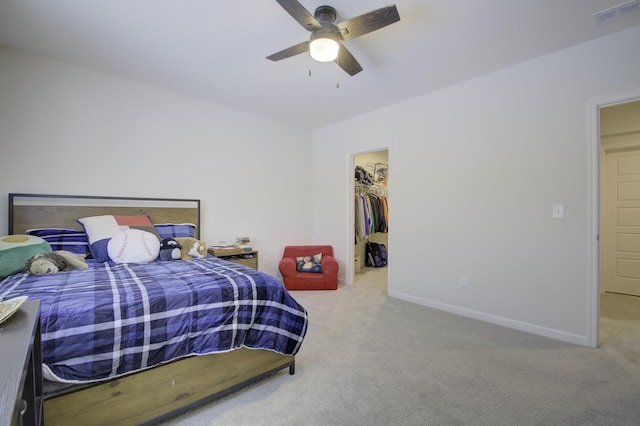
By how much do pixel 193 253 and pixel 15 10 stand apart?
7.22 ft

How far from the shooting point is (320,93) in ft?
11.0

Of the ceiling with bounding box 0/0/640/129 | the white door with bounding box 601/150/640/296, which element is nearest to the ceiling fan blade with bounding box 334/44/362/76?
the ceiling with bounding box 0/0/640/129

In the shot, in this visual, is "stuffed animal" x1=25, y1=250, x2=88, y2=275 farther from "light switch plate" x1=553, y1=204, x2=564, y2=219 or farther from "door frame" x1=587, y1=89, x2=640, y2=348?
"door frame" x1=587, y1=89, x2=640, y2=348

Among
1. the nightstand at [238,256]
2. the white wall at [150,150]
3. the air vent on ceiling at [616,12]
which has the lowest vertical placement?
the nightstand at [238,256]

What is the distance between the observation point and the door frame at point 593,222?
7.63ft

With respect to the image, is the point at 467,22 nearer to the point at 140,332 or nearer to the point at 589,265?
the point at 589,265

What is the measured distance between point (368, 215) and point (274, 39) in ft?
10.8

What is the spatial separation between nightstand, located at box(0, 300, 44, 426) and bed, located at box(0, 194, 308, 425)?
347mm

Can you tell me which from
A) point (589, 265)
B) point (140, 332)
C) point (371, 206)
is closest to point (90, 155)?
point (140, 332)

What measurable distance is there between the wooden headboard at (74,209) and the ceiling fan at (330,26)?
7.32 ft

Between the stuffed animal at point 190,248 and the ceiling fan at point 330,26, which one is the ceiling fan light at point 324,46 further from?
the stuffed animal at point 190,248

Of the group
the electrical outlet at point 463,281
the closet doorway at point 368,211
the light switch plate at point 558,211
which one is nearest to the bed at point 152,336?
the electrical outlet at point 463,281

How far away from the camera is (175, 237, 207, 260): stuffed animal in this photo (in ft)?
9.07

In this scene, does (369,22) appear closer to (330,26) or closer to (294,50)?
(330,26)
